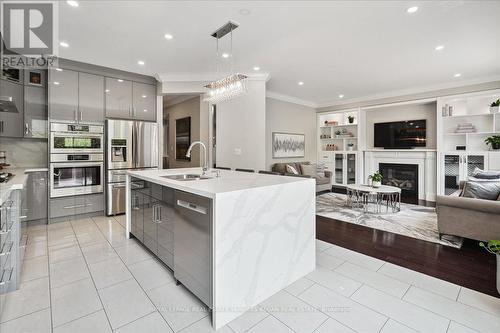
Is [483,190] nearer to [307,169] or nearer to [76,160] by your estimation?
[307,169]

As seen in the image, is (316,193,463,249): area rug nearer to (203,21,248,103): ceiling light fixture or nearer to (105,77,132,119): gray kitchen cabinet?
(203,21,248,103): ceiling light fixture

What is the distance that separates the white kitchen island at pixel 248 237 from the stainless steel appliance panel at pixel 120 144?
2369 mm

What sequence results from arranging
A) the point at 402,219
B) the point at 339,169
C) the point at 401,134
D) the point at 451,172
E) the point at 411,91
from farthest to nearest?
the point at 339,169
the point at 401,134
the point at 411,91
the point at 451,172
the point at 402,219

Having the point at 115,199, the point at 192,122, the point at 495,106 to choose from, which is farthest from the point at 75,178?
the point at 495,106

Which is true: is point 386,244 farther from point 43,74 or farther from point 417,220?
point 43,74

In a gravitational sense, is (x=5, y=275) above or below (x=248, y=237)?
below

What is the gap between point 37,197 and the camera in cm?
371

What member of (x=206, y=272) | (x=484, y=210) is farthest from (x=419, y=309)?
(x=484, y=210)

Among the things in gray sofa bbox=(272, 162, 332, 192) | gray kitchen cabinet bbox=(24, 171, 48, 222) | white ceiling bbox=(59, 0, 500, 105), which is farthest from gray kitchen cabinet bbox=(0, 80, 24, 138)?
gray sofa bbox=(272, 162, 332, 192)

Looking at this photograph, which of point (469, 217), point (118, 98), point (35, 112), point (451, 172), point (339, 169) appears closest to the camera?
point (469, 217)

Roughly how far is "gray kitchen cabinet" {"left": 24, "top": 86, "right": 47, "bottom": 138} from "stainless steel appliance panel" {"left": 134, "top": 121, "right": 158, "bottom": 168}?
1.38 meters

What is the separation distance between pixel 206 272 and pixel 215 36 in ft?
9.40

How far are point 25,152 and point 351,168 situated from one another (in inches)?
291

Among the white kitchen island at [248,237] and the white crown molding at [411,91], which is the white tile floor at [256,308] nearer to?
the white kitchen island at [248,237]
